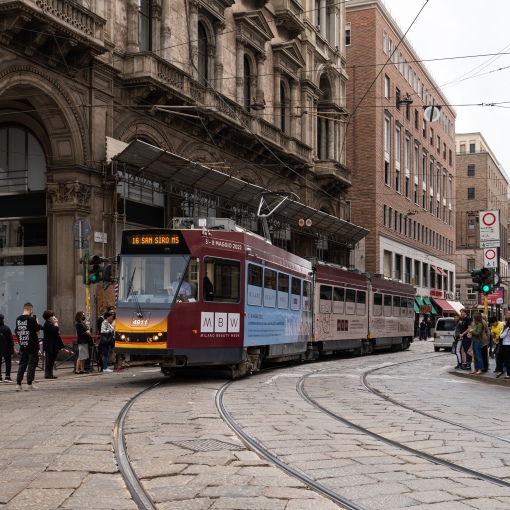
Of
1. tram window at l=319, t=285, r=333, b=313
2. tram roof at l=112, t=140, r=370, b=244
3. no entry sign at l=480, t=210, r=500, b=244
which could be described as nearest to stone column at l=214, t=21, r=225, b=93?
tram roof at l=112, t=140, r=370, b=244

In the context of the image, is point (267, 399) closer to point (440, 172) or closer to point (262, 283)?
point (262, 283)

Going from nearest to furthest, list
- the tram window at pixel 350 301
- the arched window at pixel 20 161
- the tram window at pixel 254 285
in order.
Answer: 1. the tram window at pixel 254 285
2. the arched window at pixel 20 161
3. the tram window at pixel 350 301

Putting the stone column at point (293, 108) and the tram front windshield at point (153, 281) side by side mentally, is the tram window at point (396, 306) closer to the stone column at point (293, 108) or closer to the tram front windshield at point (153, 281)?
the stone column at point (293, 108)

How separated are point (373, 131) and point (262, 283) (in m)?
35.6

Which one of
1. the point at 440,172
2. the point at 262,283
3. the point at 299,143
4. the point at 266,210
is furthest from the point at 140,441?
the point at 440,172

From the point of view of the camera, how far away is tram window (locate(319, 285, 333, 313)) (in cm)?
2217

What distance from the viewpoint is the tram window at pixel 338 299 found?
2344 cm

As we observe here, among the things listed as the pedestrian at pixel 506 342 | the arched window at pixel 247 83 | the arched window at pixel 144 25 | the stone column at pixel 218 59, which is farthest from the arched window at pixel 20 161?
the pedestrian at pixel 506 342

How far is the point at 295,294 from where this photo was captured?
19.3m

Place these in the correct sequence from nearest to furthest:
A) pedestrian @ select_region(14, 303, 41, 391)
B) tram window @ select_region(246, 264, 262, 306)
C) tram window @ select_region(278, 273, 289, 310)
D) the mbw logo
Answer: pedestrian @ select_region(14, 303, 41, 391)
the mbw logo
tram window @ select_region(246, 264, 262, 306)
tram window @ select_region(278, 273, 289, 310)

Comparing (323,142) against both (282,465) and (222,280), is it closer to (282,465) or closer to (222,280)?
(222,280)

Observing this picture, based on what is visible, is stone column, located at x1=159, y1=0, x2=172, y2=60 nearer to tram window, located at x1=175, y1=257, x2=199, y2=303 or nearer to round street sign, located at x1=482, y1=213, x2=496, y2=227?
round street sign, located at x1=482, y1=213, x2=496, y2=227

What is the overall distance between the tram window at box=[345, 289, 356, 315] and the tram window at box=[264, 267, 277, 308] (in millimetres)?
7863

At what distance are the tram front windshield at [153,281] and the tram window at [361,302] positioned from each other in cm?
1310
